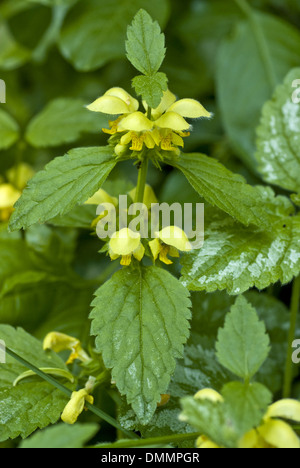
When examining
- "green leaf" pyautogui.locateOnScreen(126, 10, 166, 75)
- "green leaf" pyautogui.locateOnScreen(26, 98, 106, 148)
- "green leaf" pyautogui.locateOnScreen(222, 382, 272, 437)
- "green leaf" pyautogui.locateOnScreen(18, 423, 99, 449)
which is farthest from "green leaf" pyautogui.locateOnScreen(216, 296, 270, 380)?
"green leaf" pyautogui.locateOnScreen(26, 98, 106, 148)

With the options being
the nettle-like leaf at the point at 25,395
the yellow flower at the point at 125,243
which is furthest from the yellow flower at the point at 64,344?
the yellow flower at the point at 125,243

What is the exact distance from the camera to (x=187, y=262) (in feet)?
2.16

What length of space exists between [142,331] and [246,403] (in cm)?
15

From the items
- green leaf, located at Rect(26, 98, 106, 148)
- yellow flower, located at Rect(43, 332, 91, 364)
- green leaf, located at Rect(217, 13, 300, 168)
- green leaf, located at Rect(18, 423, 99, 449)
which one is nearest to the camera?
green leaf, located at Rect(18, 423, 99, 449)

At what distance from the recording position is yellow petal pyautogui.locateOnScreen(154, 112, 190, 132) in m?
0.59

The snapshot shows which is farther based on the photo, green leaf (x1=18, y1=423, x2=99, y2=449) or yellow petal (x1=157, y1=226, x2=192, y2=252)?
yellow petal (x1=157, y1=226, x2=192, y2=252)

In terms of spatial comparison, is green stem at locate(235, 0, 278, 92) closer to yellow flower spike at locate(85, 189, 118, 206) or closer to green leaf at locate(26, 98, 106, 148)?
green leaf at locate(26, 98, 106, 148)

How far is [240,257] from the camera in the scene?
66 centimetres

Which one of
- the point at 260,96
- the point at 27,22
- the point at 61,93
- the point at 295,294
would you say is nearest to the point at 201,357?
the point at 295,294

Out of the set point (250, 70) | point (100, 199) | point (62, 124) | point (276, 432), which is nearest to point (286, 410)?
point (276, 432)

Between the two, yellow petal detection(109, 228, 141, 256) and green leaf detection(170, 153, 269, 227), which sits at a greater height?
green leaf detection(170, 153, 269, 227)

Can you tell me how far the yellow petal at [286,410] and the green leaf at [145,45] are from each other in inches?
14.2

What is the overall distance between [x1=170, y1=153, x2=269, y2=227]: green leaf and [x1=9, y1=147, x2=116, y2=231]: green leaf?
0.30 feet

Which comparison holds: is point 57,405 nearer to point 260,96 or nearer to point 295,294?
point 295,294
